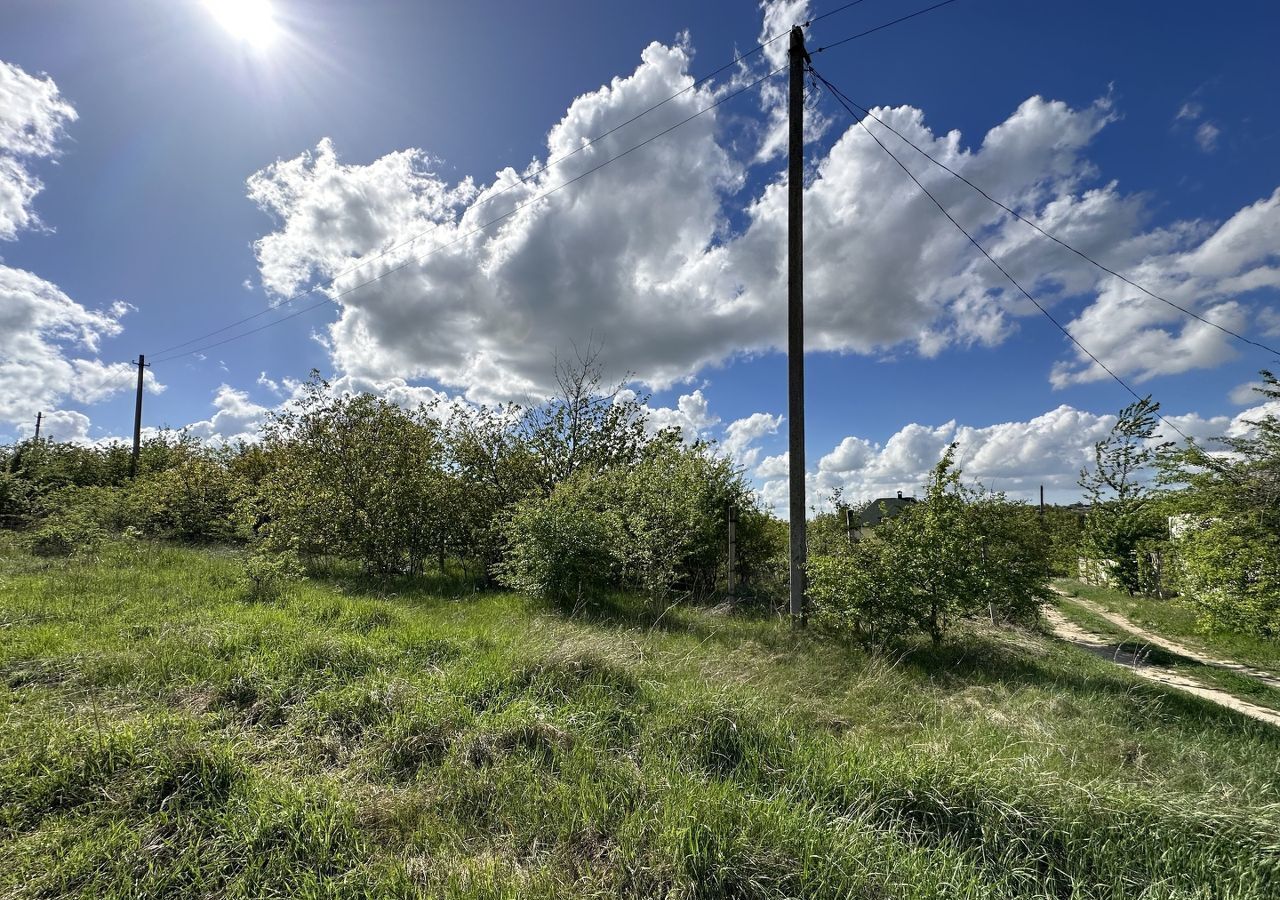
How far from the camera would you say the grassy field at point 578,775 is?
2516 millimetres

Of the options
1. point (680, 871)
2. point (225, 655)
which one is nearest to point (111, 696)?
point (225, 655)

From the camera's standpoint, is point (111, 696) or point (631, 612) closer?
point (111, 696)

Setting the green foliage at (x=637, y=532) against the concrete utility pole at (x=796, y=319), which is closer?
the concrete utility pole at (x=796, y=319)

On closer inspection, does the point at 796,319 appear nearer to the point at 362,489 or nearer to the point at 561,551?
the point at 561,551

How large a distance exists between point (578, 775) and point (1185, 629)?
14.6 meters

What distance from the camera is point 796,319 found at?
7652mm

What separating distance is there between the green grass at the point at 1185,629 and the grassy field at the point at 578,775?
5.17 meters

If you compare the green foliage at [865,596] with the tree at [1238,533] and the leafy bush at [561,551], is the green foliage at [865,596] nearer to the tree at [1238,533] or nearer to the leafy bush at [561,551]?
the leafy bush at [561,551]

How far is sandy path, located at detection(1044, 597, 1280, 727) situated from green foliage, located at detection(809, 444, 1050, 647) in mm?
2077

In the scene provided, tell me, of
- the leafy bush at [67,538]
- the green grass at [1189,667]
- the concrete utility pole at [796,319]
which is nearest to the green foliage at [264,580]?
the leafy bush at [67,538]

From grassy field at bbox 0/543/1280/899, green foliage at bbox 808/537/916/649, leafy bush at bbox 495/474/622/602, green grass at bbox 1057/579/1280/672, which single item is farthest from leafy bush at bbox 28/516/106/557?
green grass at bbox 1057/579/1280/672

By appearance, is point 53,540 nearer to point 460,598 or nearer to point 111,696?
point 460,598

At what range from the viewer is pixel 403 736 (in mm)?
3689

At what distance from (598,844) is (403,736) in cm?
176
